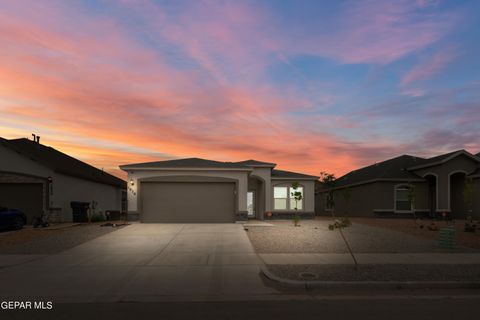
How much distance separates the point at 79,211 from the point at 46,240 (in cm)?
1096

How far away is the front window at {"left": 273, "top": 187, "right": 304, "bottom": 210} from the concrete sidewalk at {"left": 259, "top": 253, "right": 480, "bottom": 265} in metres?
15.9

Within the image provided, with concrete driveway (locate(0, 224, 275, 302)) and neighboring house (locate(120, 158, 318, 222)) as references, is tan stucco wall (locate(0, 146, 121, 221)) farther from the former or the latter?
concrete driveway (locate(0, 224, 275, 302))

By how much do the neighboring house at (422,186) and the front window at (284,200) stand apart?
3447mm

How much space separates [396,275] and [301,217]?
63.2 ft

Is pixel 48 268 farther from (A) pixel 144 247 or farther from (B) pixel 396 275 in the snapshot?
(B) pixel 396 275

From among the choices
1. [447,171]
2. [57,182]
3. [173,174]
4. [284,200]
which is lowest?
[284,200]

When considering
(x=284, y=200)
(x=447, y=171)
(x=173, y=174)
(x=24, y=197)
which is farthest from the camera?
(x=447, y=171)

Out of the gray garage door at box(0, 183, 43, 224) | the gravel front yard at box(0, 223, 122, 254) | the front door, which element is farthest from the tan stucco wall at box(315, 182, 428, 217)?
the gray garage door at box(0, 183, 43, 224)

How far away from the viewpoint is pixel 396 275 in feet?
34.6

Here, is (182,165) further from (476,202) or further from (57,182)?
(476,202)

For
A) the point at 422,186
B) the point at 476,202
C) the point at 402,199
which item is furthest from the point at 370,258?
the point at 422,186

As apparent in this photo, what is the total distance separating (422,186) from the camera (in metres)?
33.8

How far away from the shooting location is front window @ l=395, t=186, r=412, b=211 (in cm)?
3341

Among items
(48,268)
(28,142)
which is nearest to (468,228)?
(48,268)
